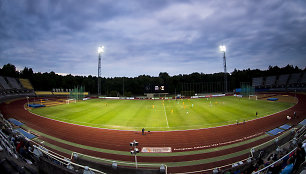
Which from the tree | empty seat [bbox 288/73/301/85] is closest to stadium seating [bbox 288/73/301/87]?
empty seat [bbox 288/73/301/85]

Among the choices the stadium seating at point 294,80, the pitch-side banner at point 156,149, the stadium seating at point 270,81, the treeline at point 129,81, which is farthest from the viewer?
the treeline at point 129,81

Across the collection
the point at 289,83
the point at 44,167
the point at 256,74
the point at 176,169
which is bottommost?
the point at 176,169

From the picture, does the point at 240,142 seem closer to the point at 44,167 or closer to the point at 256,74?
the point at 44,167

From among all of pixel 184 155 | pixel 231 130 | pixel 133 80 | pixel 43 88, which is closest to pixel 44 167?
pixel 184 155

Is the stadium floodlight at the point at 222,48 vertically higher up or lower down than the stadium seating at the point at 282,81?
higher up

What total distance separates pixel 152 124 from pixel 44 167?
17.3 meters

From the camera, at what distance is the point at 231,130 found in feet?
60.1

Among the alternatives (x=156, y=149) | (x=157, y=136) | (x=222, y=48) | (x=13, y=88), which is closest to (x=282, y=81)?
(x=222, y=48)

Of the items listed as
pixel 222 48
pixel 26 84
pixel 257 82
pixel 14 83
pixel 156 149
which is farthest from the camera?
pixel 257 82

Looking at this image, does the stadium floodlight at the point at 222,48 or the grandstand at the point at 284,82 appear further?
the grandstand at the point at 284,82

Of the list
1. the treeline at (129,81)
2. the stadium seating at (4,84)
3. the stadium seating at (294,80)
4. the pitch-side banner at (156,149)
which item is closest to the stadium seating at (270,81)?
the stadium seating at (294,80)

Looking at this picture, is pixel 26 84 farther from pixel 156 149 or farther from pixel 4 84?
pixel 156 149

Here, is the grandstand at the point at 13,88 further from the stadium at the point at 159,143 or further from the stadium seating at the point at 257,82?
the stadium seating at the point at 257,82

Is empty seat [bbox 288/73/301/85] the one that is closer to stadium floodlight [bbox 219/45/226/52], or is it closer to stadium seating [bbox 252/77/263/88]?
stadium seating [bbox 252/77/263/88]
